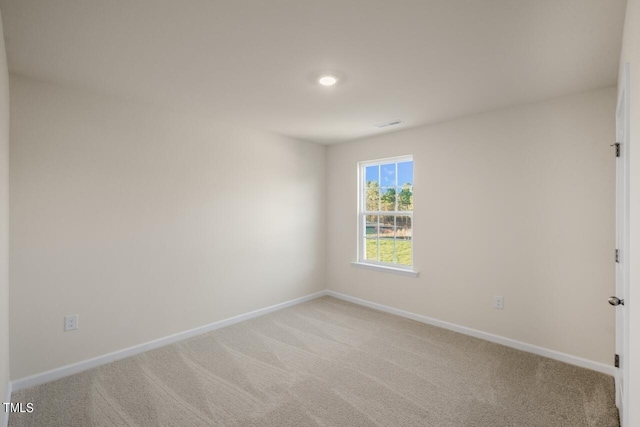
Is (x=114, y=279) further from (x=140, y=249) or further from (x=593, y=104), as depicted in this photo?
(x=593, y=104)

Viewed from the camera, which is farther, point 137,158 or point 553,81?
point 137,158

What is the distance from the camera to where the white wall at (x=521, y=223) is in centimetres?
258

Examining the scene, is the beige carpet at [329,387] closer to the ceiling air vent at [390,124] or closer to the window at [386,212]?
the window at [386,212]

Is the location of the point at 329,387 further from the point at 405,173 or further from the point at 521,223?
the point at 405,173

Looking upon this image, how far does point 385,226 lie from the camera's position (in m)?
4.23

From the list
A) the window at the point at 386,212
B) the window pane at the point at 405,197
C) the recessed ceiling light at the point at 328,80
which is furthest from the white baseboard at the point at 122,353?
the recessed ceiling light at the point at 328,80

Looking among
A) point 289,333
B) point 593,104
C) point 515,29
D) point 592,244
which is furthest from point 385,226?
point 515,29

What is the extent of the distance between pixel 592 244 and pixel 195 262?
3.65 metres

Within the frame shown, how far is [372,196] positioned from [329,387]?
2621 mm

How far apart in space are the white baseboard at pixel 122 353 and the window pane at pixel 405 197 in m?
2.07

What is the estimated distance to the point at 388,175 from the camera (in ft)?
13.8

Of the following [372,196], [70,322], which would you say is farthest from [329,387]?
[372,196]

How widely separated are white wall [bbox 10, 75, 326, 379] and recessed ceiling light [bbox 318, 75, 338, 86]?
1.55 meters

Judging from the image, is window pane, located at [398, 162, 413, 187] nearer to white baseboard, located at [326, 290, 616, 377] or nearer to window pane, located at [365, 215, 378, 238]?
window pane, located at [365, 215, 378, 238]
